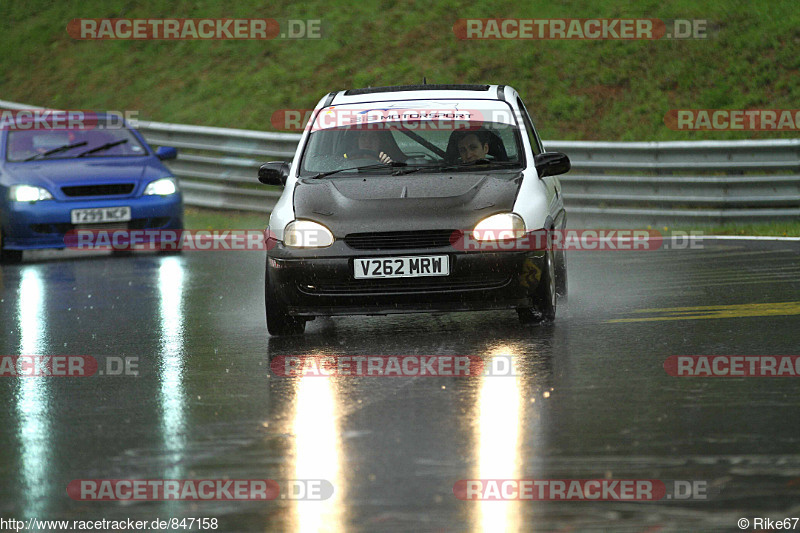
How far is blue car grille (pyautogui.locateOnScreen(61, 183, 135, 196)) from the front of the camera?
16094 millimetres

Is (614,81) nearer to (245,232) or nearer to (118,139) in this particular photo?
(245,232)

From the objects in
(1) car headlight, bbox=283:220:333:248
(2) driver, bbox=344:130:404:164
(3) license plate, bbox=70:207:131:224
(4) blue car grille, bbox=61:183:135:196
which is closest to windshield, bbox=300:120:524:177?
(2) driver, bbox=344:130:404:164

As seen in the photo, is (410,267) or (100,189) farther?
(100,189)

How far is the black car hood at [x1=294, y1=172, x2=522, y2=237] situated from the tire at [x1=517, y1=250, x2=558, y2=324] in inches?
19.5

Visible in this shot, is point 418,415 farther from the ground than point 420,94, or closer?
closer

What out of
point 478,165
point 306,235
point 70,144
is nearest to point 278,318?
point 306,235

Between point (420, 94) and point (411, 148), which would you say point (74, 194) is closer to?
point (420, 94)

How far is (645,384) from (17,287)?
784cm

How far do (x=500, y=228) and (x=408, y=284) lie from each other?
714 millimetres

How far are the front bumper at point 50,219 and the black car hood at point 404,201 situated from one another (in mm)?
6601

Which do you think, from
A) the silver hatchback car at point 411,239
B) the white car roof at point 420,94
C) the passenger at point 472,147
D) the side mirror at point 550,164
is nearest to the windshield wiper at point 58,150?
the white car roof at point 420,94

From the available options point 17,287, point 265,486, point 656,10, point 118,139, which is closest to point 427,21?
point 656,10

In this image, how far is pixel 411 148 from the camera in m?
10.7

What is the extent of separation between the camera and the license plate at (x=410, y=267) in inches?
361
